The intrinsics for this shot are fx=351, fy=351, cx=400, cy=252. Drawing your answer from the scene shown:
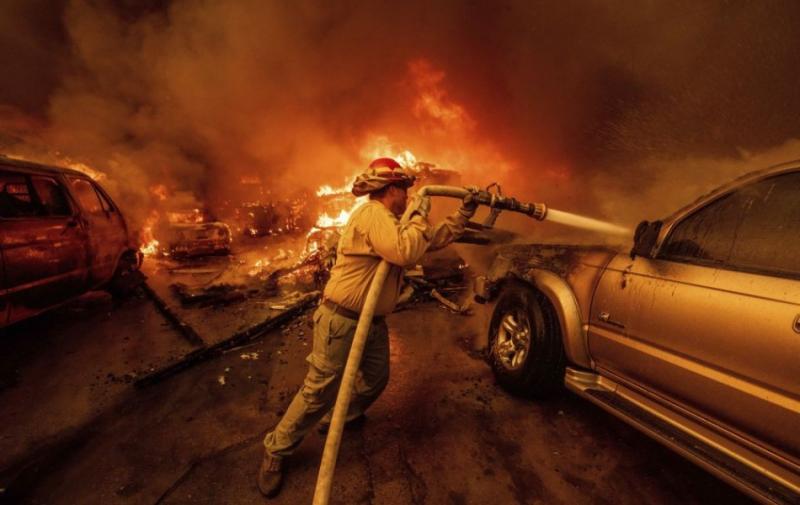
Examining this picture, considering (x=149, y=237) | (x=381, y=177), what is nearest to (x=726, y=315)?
(x=381, y=177)

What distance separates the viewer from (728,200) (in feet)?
7.28

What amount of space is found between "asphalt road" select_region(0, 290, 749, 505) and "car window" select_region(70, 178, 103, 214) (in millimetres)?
2193

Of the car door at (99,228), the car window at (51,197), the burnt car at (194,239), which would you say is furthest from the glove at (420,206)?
the burnt car at (194,239)

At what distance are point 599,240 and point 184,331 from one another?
209 inches

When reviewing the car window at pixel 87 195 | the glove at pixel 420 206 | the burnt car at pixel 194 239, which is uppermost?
the glove at pixel 420 206

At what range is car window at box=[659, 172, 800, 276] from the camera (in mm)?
1924

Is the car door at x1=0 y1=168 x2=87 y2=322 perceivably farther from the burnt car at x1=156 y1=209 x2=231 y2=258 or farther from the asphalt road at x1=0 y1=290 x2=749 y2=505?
the burnt car at x1=156 y1=209 x2=231 y2=258

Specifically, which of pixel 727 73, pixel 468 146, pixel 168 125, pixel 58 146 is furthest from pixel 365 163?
pixel 727 73

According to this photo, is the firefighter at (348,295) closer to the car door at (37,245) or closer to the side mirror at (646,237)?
the side mirror at (646,237)

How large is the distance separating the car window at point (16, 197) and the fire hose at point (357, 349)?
4.97m

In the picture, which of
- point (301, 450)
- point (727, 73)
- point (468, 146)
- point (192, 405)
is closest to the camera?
point (301, 450)

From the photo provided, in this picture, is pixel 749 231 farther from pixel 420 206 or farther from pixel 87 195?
pixel 87 195

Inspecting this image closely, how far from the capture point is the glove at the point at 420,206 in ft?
7.63

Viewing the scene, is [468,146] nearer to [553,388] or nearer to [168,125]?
[168,125]
